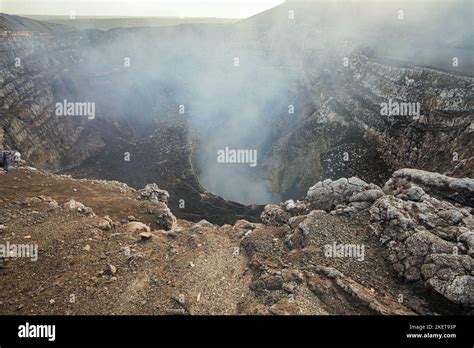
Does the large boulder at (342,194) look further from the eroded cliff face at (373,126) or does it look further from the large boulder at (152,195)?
the large boulder at (152,195)

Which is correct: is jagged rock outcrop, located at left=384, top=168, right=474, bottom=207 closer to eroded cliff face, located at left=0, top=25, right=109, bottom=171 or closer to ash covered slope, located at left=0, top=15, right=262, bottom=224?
ash covered slope, located at left=0, top=15, right=262, bottom=224

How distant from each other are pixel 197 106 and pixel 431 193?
49856 millimetres

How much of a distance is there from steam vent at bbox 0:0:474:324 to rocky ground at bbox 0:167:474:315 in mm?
77

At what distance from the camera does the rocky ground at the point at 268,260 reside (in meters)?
11.8

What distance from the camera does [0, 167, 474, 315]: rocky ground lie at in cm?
1184

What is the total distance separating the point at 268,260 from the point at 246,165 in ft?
130

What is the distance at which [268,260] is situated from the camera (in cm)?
1473

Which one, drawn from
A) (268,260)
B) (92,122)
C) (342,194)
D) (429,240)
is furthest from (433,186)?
(92,122)

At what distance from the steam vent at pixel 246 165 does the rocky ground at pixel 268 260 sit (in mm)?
77

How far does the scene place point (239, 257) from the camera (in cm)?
1536

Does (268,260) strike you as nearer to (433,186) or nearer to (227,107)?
(433,186)

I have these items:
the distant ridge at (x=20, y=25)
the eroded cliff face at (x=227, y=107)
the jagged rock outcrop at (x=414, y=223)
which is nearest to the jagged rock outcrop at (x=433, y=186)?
the jagged rock outcrop at (x=414, y=223)
